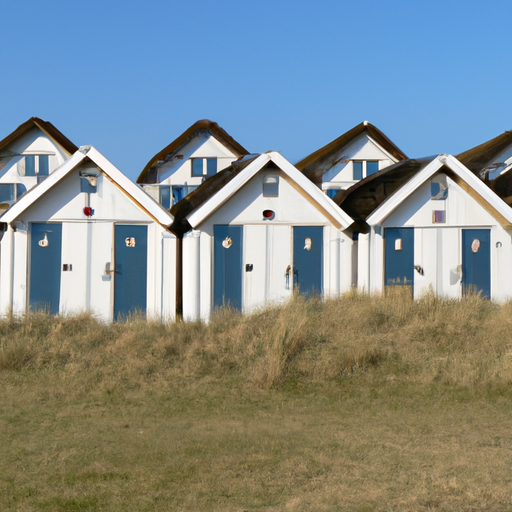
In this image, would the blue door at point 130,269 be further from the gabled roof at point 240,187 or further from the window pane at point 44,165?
the window pane at point 44,165

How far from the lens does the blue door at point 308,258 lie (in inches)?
712

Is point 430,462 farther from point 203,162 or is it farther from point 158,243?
point 203,162

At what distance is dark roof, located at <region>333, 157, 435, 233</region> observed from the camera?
18.7m

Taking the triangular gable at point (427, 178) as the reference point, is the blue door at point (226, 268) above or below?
below

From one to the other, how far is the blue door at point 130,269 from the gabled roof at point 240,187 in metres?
0.94

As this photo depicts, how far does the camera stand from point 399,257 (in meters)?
18.3

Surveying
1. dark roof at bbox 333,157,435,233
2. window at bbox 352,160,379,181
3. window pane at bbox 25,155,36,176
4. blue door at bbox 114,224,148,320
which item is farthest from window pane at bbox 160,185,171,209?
blue door at bbox 114,224,148,320

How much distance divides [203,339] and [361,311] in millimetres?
3183

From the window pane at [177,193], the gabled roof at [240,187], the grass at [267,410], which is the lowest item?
the grass at [267,410]

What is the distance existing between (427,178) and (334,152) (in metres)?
9.66

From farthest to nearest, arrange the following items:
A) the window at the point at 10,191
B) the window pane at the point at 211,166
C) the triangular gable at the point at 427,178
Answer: the window pane at the point at 211,166
the window at the point at 10,191
the triangular gable at the point at 427,178

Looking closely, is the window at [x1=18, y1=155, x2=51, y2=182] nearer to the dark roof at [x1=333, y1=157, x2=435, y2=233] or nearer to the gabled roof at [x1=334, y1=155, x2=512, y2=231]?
the dark roof at [x1=333, y1=157, x2=435, y2=233]

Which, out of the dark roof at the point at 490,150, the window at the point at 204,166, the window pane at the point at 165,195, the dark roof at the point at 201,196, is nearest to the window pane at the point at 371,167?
the dark roof at the point at 490,150

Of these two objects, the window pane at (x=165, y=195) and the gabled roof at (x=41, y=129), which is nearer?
the gabled roof at (x=41, y=129)
